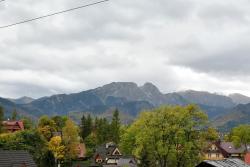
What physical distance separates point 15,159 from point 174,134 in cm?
2662

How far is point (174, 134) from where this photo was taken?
74125 mm

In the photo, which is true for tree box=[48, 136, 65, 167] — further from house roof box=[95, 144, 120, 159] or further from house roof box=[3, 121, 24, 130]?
house roof box=[95, 144, 120, 159]

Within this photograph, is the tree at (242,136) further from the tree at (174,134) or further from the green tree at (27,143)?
the tree at (174,134)

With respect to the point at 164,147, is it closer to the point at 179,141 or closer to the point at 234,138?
the point at 179,141

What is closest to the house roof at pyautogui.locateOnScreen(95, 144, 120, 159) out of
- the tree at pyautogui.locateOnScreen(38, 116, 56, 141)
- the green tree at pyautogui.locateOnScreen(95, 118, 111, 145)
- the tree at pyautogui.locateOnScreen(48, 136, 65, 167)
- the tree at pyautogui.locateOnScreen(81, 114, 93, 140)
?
the green tree at pyautogui.locateOnScreen(95, 118, 111, 145)

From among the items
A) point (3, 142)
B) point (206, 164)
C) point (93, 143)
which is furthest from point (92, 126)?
point (206, 164)

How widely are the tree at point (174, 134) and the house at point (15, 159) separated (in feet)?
67.9

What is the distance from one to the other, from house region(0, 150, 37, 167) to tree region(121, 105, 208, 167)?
67.9ft

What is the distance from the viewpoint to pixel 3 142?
92125 millimetres

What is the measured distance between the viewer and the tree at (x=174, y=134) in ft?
242

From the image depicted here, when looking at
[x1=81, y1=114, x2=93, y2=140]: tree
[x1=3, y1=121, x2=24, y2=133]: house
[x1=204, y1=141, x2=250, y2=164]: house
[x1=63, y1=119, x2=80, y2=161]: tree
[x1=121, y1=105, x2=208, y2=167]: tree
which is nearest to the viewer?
[x1=121, y1=105, x2=208, y2=167]: tree

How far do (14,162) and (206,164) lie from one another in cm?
3694

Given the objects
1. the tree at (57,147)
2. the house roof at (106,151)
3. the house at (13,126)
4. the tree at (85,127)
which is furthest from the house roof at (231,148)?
the tree at (57,147)

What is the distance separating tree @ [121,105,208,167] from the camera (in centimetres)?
7381
